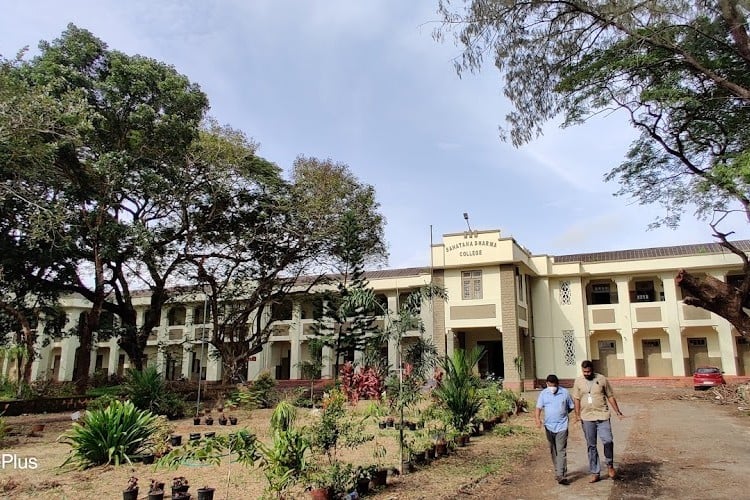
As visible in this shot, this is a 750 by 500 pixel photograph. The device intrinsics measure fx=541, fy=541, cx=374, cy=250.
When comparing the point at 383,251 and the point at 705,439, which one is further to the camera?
the point at 383,251

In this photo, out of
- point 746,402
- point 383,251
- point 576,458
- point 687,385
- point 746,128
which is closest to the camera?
point 576,458

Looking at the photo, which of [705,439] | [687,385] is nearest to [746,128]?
[705,439]

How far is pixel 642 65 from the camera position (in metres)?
8.59

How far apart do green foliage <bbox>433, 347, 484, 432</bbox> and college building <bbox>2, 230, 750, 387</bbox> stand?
11.1 meters

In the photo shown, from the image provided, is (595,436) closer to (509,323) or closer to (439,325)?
(509,323)

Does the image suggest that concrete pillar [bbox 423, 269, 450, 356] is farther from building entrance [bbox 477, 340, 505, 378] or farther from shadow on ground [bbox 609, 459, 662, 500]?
shadow on ground [bbox 609, 459, 662, 500]

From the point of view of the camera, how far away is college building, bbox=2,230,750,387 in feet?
69.5

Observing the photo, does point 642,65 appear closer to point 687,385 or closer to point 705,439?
point 705,439

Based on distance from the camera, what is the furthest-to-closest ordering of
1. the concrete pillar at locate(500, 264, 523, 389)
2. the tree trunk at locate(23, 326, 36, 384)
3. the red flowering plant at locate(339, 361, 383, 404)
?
the concrete pillar at locate(500, 264, 523, 389) → the red flowering plant at locate(339, 361, 383, 404) → the tree trunk at locate(23, 326, 36, 384)

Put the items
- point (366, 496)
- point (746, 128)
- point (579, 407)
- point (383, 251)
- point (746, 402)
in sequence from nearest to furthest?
point (366, 496), point (579, 407), point (746, 128), point (746, 402), point (383, 251)

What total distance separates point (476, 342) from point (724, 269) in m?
10.7

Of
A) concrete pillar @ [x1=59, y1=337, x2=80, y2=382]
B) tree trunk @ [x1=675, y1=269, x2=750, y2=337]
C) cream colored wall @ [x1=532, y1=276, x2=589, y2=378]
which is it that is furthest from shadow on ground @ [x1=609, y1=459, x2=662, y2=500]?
concrete pillar @ [x1=59, y1=337, x2=80, y2=382]

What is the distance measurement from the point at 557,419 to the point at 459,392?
3289 mm

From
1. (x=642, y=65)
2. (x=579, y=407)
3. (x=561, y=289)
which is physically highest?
(x=642, y=65)
